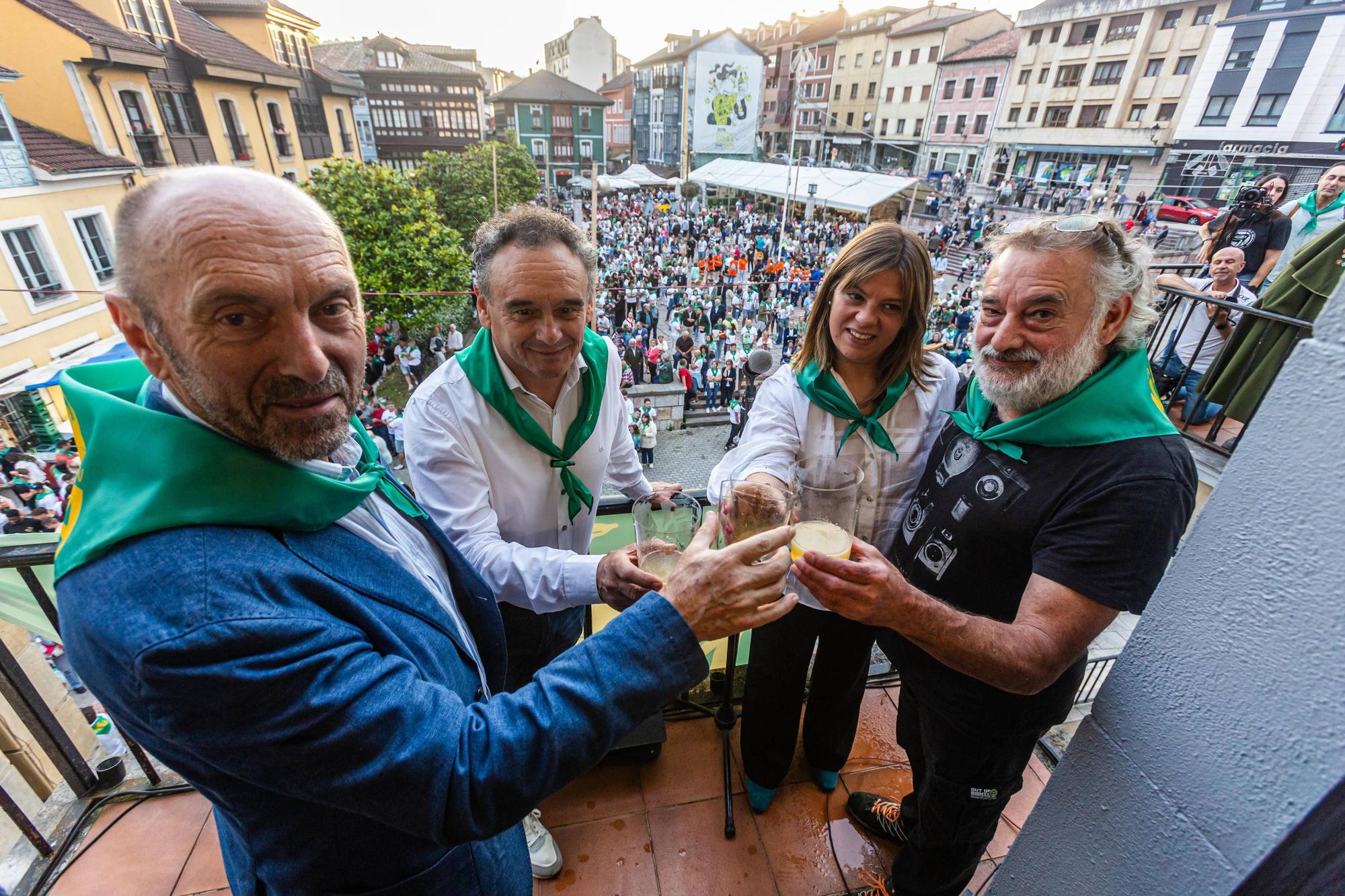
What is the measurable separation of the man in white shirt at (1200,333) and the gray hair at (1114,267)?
184 inches

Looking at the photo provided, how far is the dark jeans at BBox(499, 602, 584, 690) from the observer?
2.38 metres

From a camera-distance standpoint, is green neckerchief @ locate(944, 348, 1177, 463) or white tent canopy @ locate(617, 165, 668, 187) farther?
white tent canopy @ locate(617, 165, 668, 187)

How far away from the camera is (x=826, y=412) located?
2.26 m

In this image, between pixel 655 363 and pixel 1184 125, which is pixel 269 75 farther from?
pixel 1184 125

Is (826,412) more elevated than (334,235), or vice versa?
(334,235)

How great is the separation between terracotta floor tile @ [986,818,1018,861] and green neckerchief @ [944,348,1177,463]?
1843 millimetres

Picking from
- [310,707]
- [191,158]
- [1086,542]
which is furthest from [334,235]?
[191,158]

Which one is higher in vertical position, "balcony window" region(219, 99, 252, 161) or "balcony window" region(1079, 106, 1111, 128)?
"balcony window" region(1079, 106, 1111, 128)

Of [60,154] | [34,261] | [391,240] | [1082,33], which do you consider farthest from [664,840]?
[1082,33]

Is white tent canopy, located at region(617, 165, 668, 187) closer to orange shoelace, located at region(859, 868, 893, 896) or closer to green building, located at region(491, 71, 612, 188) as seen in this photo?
green building, located at region(491, 71, 612, 188)

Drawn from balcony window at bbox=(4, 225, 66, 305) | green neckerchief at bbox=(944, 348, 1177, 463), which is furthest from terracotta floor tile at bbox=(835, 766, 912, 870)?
balcony window at bbox=(4, 225, 66, 305)

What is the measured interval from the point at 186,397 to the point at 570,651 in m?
0.93

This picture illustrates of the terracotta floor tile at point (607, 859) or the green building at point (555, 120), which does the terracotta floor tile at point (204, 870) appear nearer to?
the terracotta floor tile at point (607, 859)

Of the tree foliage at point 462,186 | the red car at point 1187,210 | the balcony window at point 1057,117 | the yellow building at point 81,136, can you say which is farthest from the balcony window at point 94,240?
the balcony window at point 1057,117
